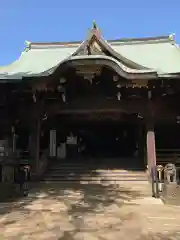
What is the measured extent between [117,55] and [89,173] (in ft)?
16.5

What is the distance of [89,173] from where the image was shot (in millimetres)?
12391

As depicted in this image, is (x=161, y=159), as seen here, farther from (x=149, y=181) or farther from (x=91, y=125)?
(x=91, y=125)

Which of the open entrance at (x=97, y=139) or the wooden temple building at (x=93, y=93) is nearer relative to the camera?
the wooden temple building at (x=93, y=93)

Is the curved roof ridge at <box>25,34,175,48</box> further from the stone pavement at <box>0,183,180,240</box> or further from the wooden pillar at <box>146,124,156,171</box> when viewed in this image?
the stone pavement at <box>0,183,180,240</box>

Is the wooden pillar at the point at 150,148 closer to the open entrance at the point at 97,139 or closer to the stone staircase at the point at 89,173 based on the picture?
the stone staircase at the point at 89,173

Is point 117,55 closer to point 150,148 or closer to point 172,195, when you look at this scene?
point 150,148

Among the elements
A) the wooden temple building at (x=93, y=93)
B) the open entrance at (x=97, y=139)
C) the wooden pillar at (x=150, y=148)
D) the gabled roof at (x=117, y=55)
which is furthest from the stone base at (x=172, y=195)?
the open entrance at (x=97, y=139)

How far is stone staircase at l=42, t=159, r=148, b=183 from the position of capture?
11625mm

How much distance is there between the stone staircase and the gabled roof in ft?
13.4

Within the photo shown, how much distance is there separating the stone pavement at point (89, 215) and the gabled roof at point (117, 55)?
4.43 metres

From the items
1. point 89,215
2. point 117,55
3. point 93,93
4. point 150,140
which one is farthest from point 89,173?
point 89,215

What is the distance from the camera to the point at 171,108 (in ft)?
40.1

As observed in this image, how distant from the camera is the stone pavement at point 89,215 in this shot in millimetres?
5812

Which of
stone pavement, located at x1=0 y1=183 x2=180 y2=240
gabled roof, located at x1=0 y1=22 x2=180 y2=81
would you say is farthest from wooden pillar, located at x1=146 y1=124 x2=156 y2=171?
gabled roof, located at x1=0 y1=22 x2=180 y2=81
